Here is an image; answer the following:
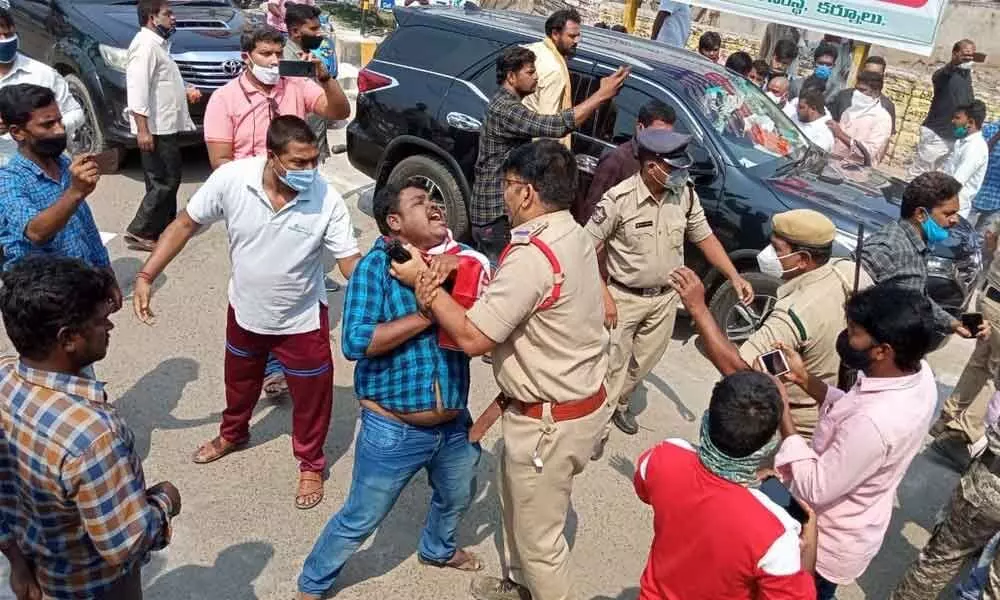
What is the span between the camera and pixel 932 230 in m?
3.97

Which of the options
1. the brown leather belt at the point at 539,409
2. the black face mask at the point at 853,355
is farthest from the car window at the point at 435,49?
the black face mask at the point at 853,355

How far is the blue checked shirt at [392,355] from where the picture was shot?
2.87 meters

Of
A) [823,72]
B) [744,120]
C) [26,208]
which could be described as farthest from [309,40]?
[823,72]

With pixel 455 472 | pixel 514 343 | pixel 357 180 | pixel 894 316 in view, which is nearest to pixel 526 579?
pixel 455 472

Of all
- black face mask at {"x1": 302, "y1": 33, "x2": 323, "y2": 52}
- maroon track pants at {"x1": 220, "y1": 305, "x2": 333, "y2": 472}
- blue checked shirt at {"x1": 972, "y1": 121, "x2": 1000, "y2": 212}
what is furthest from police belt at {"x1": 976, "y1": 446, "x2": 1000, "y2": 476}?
blue checked shirt at {"x1": 972, "y1": 121, "x2": 1000, "y2": 212}

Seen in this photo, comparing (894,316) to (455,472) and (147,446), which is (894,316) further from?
(147,446)

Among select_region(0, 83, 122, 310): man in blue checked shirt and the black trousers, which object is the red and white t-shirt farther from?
the black trousers

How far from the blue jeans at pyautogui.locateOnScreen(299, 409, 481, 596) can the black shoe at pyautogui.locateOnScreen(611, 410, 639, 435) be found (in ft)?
5.86

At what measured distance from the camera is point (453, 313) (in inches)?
102

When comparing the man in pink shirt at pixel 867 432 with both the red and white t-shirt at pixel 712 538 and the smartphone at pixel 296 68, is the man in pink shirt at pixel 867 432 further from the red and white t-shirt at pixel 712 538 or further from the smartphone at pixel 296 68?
the smartphone at pixel 296 68

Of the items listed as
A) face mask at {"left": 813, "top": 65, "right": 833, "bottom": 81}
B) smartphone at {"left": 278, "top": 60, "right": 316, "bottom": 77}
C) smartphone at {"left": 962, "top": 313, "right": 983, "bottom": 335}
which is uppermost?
smartphone at {"left": 278, "top": 60, "right": 316, "bottom": 77}

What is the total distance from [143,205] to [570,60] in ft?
11.9

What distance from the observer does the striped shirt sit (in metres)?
1.96

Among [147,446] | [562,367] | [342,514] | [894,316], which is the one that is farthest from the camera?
[147,446]
